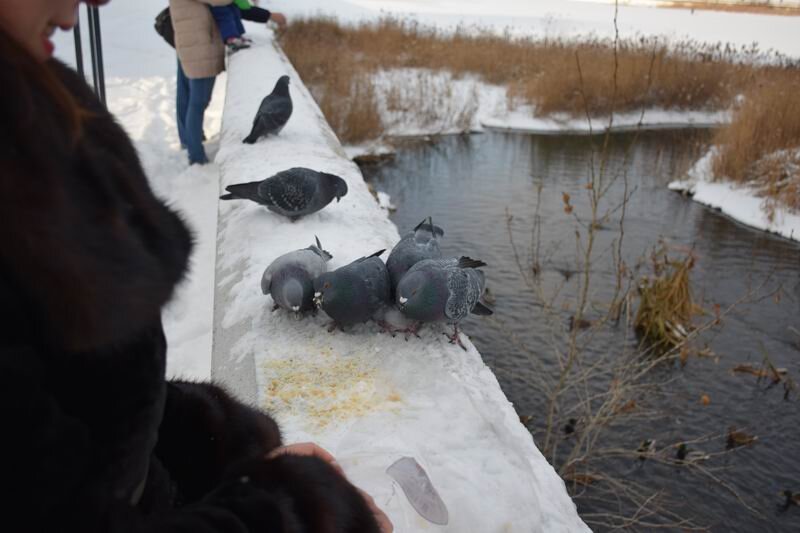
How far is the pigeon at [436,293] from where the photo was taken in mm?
2275

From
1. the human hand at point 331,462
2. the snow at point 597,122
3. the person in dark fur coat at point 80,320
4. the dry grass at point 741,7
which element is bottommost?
the snow at point 597,122

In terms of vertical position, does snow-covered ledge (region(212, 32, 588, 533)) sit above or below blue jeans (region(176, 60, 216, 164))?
below

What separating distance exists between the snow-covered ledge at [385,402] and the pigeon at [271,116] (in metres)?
1.74

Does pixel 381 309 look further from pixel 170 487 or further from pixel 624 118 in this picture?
pixel 624 118

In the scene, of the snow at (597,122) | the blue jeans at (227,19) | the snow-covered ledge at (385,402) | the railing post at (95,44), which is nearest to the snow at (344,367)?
the snow-covered ledge at (385,402)

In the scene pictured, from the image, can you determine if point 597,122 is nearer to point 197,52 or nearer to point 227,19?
point 227,19

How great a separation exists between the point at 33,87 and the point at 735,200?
858cm

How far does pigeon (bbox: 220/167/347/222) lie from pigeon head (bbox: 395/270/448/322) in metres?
1.13

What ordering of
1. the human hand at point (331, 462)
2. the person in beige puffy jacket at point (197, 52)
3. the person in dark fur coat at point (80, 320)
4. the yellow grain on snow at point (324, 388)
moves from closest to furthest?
the person in dark fur coat at point (80, 320) → the human hand at point (331, 462) → the yellow grain on snow at point (324, 388) → the person in beige puffy jacket at point (197, 52)

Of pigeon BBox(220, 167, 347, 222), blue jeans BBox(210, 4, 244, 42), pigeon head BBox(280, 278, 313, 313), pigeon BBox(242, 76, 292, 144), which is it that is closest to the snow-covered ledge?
pigeon head BBox(280, 278, 313, 313)

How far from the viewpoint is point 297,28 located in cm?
1345

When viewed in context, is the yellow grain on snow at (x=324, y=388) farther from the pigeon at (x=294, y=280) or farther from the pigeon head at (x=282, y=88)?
the pigeon head at (x=282, y=88)

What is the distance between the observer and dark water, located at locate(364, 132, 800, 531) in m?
3.95

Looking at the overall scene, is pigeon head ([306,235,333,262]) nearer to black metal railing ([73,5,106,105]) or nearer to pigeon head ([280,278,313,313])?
pigeon head ([280,278,313,313])
